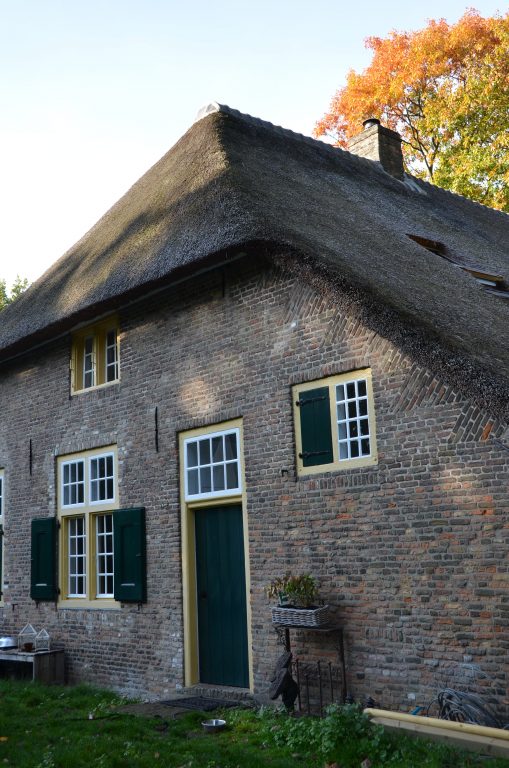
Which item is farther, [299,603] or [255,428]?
[255,428]

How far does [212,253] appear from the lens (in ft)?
27.5

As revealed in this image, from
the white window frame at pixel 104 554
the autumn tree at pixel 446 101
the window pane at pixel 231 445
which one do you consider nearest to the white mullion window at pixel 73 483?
the white window frame at pixel 104 554

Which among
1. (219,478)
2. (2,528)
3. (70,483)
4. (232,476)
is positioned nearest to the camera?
(232,476)

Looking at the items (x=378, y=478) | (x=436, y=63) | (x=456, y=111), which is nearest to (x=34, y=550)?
(x=378, y=478)

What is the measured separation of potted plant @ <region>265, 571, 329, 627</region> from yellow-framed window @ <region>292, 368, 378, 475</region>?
1.06 metres

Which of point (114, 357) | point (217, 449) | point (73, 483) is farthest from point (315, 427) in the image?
point (73, 483)

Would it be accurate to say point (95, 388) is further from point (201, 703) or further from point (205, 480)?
point (201, 703)

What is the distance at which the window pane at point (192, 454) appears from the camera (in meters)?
9.16

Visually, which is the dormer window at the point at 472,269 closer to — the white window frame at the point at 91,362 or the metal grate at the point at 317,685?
the white window frame at the point at 91,362

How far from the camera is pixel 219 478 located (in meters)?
8.80

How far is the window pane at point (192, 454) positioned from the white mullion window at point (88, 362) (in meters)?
2.45

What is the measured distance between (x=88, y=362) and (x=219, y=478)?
3.47 m

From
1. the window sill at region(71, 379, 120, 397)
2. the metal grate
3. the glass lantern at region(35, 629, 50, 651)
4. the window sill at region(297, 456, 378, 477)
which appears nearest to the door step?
the metal grate

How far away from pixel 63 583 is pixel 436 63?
17.6 meters
